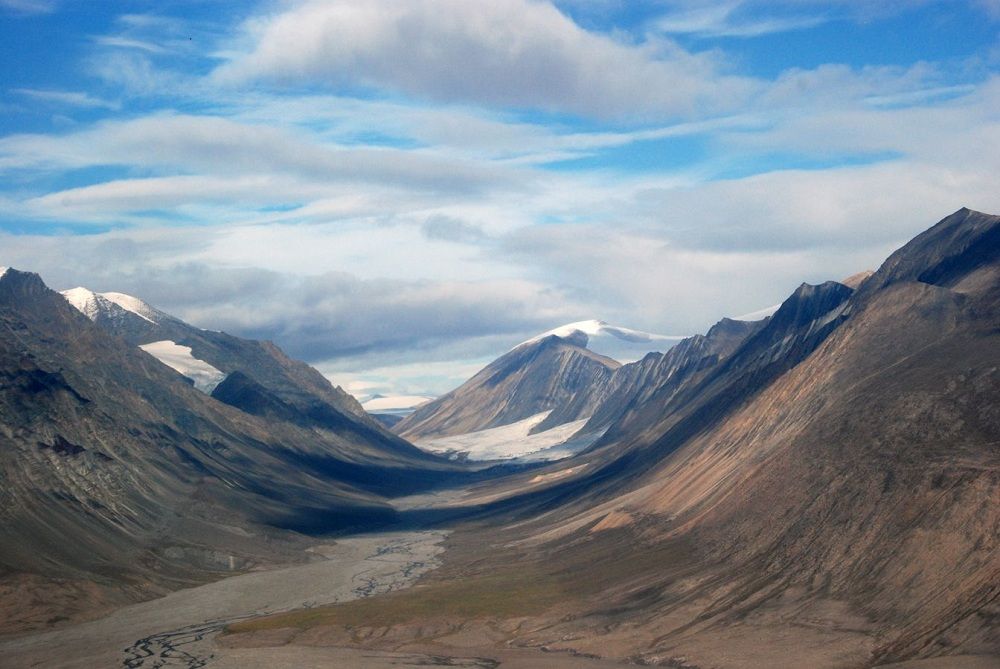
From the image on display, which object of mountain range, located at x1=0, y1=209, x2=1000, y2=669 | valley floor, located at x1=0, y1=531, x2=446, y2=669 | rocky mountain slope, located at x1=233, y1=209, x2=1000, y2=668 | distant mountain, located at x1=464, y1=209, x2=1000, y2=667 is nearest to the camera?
distant mountain, located at x1=464, y1=209, x2=1000, y2=667

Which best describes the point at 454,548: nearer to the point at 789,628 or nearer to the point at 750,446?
the point at 750,446

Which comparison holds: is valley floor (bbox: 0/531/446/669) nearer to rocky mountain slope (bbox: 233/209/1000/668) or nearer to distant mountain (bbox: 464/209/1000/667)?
rocky mountain slope (bbox: 233/209/1000/668)

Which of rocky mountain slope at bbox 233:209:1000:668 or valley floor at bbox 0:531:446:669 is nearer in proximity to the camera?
rocky mountain slope at bbox 233:209:1000:668

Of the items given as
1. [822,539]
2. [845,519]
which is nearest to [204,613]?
[822,539]

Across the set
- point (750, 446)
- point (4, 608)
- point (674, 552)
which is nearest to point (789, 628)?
point (674, 552)

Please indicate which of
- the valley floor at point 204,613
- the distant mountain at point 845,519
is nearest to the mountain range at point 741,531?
the distant mountain at point 845,519

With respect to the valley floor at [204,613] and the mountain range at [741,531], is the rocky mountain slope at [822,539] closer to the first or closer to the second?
the mountain range at [741,531]

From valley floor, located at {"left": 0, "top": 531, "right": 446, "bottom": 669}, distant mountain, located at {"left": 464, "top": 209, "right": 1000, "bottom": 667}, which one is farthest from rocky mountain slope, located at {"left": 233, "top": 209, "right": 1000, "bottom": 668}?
valley floor, located at {"left": 0, "top": 531, "right": 446, "bottom": 669}

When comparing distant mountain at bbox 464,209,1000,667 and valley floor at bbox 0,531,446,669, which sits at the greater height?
distant mountain at bbox 464,209,1000,667

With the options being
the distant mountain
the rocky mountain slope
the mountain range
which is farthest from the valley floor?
the distant mountain

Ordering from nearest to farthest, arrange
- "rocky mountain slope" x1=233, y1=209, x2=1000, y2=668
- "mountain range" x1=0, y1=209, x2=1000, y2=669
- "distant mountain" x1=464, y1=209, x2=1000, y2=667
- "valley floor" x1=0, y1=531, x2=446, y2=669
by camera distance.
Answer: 1. "distant mountain" x1=464, y1=209, x2=1000, y2=667
2. "rocky mountain slope" x1=233, y1=209, x2=1000, y2=668
3. "mountain range" x1=0, y1=209, x2=1000, y2=669
4. "valley floor" x1=0, y1=531, x2=446, y2=669

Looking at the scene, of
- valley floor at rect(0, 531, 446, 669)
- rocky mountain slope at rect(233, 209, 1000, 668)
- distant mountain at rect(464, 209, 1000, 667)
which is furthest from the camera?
valley floor at rect(0, 531, 446, 669)

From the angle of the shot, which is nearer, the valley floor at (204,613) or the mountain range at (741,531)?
the mountain range at (741,531)
